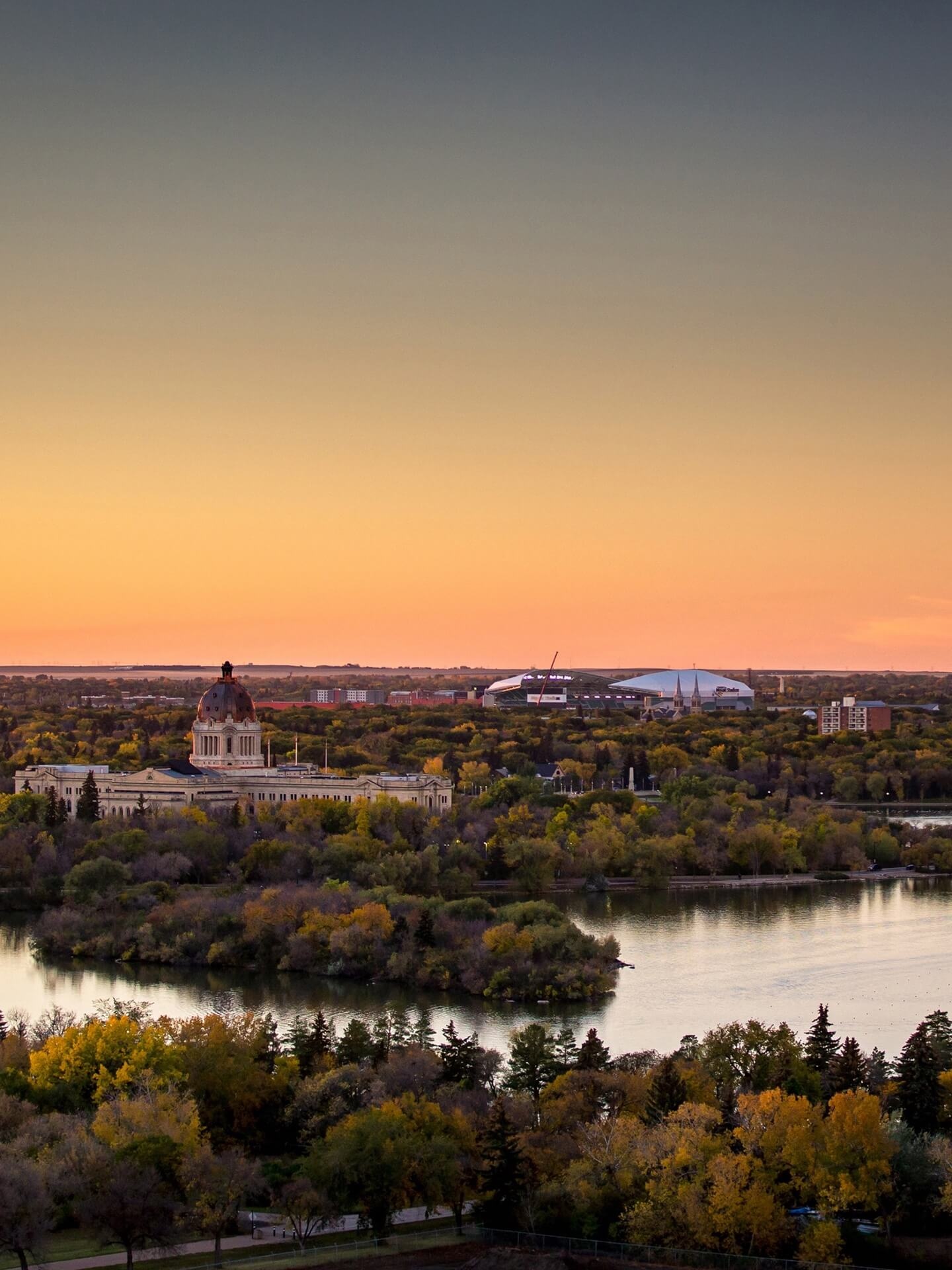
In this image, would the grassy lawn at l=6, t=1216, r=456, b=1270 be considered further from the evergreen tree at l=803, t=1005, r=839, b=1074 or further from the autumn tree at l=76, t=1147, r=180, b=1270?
the evergreen tree at l=803, t=1005, r=839, b=1074

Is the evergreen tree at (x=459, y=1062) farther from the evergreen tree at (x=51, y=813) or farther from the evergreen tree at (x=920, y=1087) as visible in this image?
the evergreen tree at (x=51, y=813)

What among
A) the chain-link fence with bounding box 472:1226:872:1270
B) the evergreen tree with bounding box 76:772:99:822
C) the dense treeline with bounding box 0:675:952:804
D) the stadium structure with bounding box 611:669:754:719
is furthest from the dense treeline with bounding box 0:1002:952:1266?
the stadium structure with bounding box 611:669:754:719

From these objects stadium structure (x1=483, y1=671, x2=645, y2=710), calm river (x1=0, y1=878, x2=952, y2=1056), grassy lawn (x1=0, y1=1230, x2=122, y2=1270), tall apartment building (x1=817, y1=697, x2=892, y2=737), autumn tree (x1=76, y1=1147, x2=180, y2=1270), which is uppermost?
stadium structure (x1=483, y1=671, x2=645, y2=710)

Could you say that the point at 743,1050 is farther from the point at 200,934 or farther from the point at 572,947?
the point at 200,934

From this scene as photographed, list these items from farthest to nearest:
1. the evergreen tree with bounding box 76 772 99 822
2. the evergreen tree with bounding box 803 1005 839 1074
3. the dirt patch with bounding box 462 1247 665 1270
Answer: the evergreen tree with bounding box 76 772 99 822, the evergreen tree with bounding box 803 1005 839 1074, the dirt patch with bounding box 462 1247 665 1270

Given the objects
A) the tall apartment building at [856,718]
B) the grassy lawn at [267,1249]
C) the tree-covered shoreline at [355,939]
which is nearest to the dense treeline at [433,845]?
the tree-covered shoreline at [355,939]

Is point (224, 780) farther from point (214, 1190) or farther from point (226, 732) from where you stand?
point (214, 1190)
